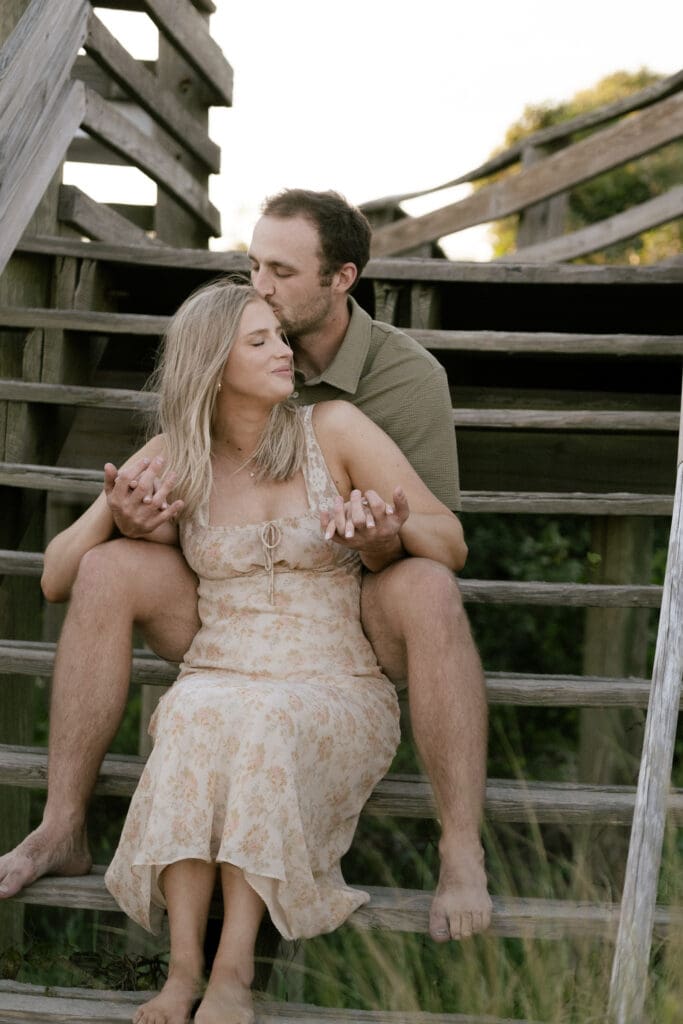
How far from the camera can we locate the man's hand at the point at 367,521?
7.58ft

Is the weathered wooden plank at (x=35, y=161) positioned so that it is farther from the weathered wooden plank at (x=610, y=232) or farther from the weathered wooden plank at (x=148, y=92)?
the weathered wooden plank at (x=610, y=232)

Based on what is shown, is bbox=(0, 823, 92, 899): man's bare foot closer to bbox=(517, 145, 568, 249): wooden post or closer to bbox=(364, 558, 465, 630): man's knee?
bbox=(364, 558, 465, 630): man's knee

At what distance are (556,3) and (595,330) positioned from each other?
11932 millimetres

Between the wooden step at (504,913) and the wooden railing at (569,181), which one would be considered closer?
the wooden step at (504,913)

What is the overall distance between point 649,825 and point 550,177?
415 centimetres

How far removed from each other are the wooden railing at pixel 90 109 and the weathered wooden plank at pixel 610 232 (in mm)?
1254

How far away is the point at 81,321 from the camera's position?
11.6 feet

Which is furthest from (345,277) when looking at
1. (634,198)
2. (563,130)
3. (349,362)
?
(634,198)

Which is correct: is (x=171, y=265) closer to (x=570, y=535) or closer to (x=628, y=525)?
(x=628, y=525)

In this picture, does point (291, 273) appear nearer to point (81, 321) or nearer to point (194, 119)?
point (81, 321)

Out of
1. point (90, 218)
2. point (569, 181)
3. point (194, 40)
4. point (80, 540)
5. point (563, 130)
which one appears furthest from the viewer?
point (563, 130)

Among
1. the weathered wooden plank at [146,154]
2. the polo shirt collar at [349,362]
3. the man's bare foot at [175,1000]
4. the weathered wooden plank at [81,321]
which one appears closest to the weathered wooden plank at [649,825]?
the man's bare foot at [175,1000]

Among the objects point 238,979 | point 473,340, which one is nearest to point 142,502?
point 238,979

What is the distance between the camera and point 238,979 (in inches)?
80.0
